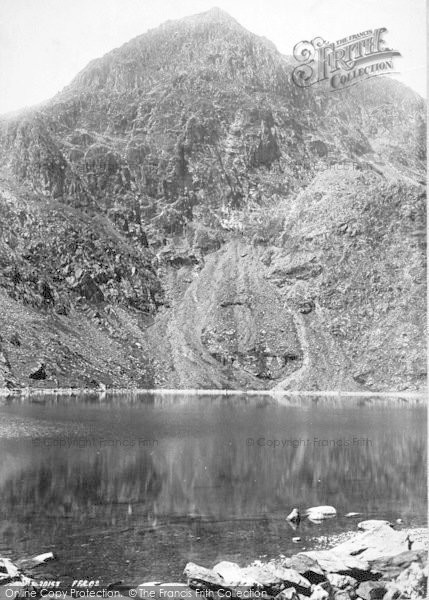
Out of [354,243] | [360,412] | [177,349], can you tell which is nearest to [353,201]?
[354,243]

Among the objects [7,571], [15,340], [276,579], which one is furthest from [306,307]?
[7,571]

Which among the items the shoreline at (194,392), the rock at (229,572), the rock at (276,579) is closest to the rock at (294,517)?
the rock at (229,572)

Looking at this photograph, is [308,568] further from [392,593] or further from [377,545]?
[377,545]

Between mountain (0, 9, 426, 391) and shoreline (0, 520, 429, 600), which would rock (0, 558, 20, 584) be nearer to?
shoreline (0, 520, 429, 600)

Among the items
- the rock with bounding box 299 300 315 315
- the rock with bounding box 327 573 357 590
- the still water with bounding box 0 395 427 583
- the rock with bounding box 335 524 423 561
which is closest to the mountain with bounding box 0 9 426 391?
the rock with bounding box 299 300 315 315

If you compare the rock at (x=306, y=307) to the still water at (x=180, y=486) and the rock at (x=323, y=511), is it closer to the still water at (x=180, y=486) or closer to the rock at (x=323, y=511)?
the still water at (x=180, y=486)
